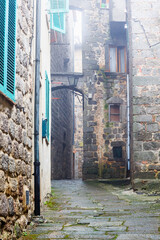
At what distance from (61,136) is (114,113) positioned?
376 cm

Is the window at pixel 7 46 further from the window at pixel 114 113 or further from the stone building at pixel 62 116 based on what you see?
the window at pixel 114 113

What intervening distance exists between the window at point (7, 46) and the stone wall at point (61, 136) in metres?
11.0

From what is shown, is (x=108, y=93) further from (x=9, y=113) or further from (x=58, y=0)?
(x=9, y=113)

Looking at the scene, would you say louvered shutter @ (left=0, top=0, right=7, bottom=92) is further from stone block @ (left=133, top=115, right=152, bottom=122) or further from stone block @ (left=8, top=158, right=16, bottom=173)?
stone block @ (left=133, top=115, right=152, bottom=122)

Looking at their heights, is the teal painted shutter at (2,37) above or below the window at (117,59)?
below

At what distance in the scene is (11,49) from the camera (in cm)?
310

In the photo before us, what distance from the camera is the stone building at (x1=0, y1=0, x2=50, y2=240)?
2781 mm

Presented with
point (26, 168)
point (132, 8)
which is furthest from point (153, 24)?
point (26, 168)

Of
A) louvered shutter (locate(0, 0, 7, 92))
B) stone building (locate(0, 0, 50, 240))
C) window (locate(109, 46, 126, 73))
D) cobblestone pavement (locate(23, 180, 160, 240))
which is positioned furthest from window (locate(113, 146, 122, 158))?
louvered shutter (locate(0, 0, 7, 92))

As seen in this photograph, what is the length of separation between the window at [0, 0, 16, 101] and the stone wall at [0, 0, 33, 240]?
126 millimetres

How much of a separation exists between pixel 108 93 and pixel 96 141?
208 cm

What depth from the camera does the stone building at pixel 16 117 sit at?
9.12 ft

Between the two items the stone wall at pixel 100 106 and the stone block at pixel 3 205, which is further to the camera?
the stone wall at pixel 100 106

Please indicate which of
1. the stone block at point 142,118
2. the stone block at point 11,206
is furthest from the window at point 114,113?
the stone block at point 11,206
